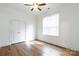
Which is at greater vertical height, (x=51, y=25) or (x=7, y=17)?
(x=7, y=17)

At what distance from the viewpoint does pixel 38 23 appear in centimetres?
160

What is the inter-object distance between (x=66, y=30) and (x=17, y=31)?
2.88 feet

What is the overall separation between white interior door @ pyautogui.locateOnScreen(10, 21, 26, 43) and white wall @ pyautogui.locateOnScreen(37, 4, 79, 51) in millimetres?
298

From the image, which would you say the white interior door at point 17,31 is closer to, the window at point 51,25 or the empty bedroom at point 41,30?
the empty bedroom at point 41,30

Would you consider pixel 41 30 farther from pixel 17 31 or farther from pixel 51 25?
pixel 17 31

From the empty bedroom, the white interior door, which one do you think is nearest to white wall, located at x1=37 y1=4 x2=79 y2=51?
the empty bedroom

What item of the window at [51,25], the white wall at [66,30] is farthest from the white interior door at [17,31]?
the window at [51,25]

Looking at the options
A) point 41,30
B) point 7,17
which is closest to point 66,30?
point 41,30

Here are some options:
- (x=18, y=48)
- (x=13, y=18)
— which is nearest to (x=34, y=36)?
(x=18, y=48)

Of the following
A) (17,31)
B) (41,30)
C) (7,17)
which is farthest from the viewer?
(41,30)

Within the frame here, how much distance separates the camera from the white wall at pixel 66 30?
138cm

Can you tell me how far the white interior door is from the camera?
4.41 feet

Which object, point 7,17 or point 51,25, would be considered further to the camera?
point 51,25

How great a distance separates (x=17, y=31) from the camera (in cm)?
140
